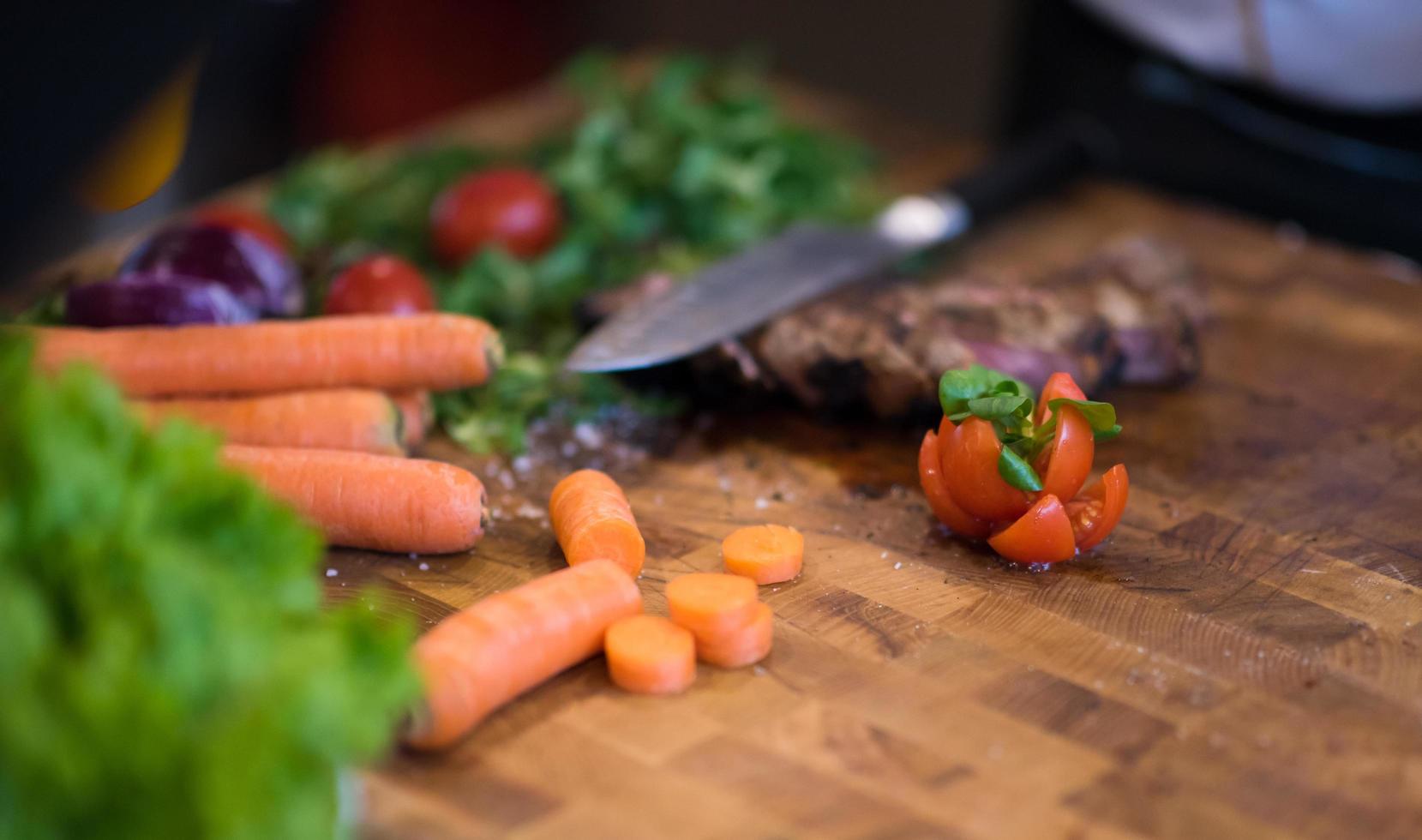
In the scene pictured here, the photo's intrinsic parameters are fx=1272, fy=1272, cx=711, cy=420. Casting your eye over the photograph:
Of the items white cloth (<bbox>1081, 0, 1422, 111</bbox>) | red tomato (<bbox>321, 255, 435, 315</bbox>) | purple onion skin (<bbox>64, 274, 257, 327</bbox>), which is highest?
white cloth (<bbox>1081, 0, 1422, 111</bbox>)

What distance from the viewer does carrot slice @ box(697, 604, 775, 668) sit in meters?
1.79

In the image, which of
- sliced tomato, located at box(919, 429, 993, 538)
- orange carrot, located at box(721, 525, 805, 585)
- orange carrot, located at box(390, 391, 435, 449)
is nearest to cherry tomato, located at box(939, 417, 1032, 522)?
sliced tomato, located at box(919, 429, 993, 538)

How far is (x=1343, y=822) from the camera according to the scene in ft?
5.03

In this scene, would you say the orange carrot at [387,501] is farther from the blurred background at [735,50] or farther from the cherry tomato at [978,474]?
the blurred background at [735,50]

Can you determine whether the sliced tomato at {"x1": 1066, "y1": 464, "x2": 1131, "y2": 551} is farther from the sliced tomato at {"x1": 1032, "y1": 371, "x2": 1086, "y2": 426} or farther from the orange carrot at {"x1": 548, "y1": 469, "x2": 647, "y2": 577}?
the orange carrot at {"x1": 548, "y1": 469, "x2": 647, "y2": 577}

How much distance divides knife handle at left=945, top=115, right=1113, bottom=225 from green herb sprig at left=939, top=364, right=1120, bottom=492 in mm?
1365

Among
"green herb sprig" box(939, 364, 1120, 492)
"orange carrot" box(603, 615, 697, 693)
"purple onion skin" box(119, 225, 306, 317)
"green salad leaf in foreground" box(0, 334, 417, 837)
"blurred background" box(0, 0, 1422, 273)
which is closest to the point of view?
"green salad leaf in foreground" box(0, 334, 417, 837)

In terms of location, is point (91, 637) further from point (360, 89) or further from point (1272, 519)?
point (360, 89)

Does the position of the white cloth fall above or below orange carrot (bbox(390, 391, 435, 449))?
above

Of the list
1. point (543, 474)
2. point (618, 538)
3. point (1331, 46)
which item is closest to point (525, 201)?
point (543, 474)

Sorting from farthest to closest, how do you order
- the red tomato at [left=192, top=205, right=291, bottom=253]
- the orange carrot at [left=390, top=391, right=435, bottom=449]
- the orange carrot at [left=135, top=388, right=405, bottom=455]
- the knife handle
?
1. the knife handle
2. the red tomato at [left=192, top=205, right=291, bottom=253]
3. the orange carrot at [left=390, top=391, right=435, bottom=449]
4. the orange carrot at [left=135, top=388, right=405, bottom=455]

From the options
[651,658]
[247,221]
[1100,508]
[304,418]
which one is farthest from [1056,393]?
[247,221]

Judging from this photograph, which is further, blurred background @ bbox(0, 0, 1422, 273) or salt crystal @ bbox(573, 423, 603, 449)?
blurred background @ bbox(0, 0, 1422, 273)

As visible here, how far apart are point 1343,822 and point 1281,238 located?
2130mm
